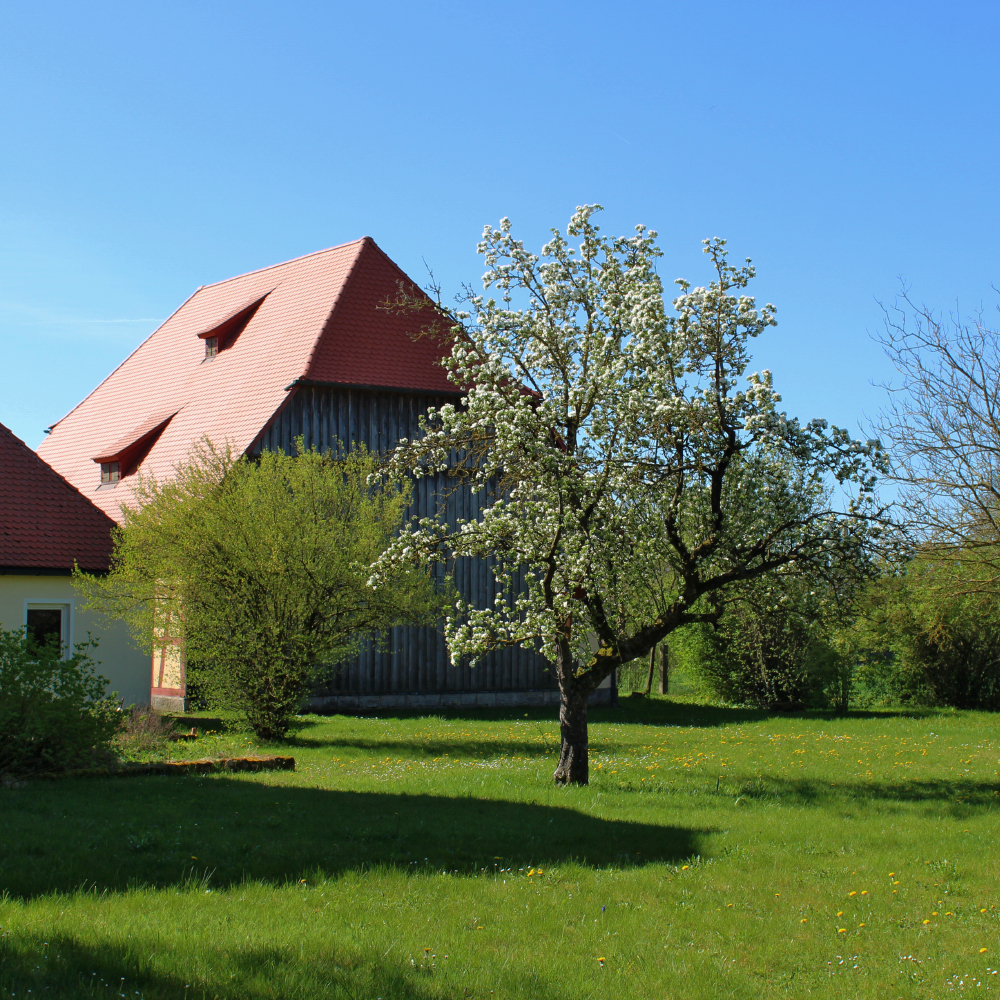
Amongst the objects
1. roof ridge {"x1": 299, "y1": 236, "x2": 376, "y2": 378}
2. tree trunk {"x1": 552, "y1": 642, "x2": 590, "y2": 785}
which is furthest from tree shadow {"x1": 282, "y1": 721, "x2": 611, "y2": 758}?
roof ridge {"x1": 299, "y1": 236, "x2": 376, "y2": 378}

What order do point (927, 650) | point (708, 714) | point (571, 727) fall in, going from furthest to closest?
point (927, 650) < point (708, 714) < point (571, 727)

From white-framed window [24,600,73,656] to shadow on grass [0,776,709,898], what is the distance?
34.4 feet

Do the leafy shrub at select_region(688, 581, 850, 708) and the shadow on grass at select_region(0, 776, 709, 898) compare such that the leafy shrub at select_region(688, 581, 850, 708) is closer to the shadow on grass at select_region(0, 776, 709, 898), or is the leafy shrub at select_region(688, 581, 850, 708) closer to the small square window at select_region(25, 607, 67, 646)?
the small square window at select_region(25, 607, 67, 646)

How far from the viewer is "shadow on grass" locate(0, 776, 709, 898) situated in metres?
7.43

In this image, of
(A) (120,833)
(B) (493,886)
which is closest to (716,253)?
(B) (493,886)

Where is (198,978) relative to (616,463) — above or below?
below

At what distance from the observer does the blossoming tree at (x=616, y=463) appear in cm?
1245

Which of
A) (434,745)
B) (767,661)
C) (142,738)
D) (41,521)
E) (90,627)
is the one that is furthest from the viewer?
(767,661)

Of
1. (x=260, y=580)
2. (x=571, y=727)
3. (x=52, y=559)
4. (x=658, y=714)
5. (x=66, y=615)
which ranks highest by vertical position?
(x=52, y=559)

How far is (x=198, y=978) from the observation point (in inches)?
204

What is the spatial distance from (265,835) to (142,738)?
7.31 metres

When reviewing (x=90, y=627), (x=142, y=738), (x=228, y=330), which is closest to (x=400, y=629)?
(x=90, y=627)

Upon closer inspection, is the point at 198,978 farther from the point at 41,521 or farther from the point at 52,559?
the point at 41,521

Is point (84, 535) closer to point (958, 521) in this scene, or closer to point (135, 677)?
point (135, 677)
